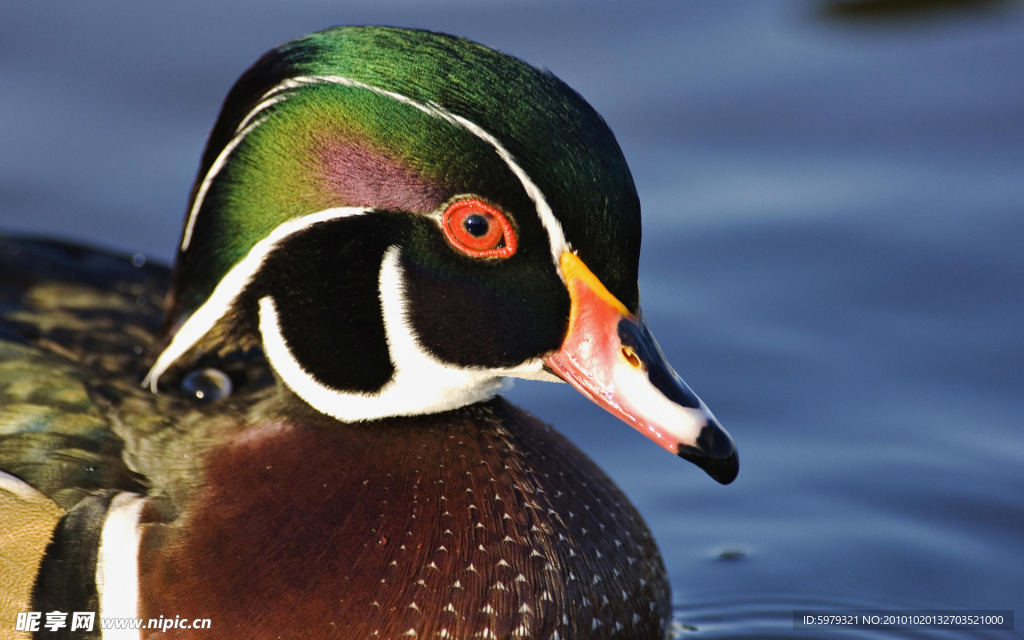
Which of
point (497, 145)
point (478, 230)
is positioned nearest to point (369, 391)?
point (478, 230)

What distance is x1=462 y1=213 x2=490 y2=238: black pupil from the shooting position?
4105mm

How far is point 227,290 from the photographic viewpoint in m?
4.41

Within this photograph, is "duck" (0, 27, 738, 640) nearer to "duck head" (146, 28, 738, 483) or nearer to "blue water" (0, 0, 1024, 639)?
"duck head" (146, 28, 738, 483)

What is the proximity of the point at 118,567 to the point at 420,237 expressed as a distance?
1182mm

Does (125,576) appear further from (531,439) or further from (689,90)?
(689,90)

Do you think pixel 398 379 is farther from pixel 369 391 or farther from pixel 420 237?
pixel 420 237

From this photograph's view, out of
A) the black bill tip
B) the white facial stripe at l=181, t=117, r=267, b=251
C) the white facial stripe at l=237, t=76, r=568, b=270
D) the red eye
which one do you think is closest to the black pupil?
the red eye

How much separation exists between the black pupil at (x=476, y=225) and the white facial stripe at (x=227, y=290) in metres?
0.28

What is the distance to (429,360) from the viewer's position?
4.39 metres

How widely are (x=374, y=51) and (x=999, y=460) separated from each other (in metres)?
3.04

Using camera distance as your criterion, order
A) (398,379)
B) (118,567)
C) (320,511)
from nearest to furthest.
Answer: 1. (118,567)
2. (320,511)
3. (398,379)

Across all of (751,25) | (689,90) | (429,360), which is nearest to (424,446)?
(429,360)

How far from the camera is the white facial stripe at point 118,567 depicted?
4148 mm

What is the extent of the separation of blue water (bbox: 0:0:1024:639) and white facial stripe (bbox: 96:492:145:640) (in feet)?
6.55
